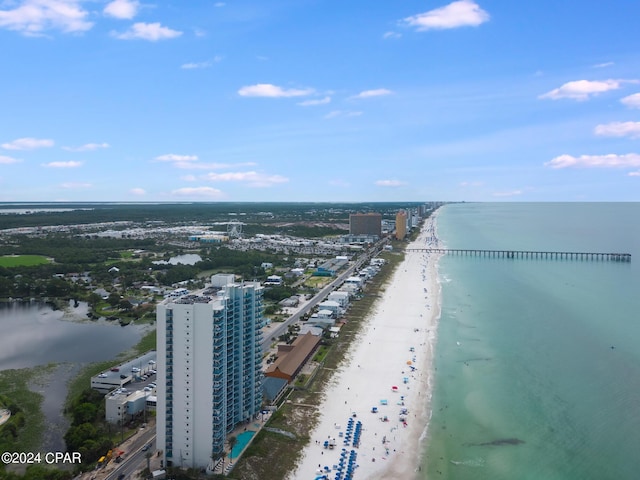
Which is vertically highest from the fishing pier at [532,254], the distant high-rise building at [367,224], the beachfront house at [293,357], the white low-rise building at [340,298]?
the distant high-rise building at [367,224]

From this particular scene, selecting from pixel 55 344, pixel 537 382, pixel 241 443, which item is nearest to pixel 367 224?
pixel 55 344

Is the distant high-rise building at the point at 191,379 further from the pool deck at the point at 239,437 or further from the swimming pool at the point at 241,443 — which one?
the swimming pool at the point at 241,443

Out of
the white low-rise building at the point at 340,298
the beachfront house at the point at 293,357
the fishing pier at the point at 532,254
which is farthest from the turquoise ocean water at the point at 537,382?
the fishing pier at the point at 532,254

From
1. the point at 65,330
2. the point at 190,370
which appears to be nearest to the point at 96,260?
the point at 65,330

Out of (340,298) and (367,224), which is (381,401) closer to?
(340,298)

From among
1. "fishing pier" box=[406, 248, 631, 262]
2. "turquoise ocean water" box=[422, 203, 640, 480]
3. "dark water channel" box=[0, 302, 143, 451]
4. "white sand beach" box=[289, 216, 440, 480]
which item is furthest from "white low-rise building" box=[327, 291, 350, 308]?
"fishing pier" box=[406, 248, 631, 262]
